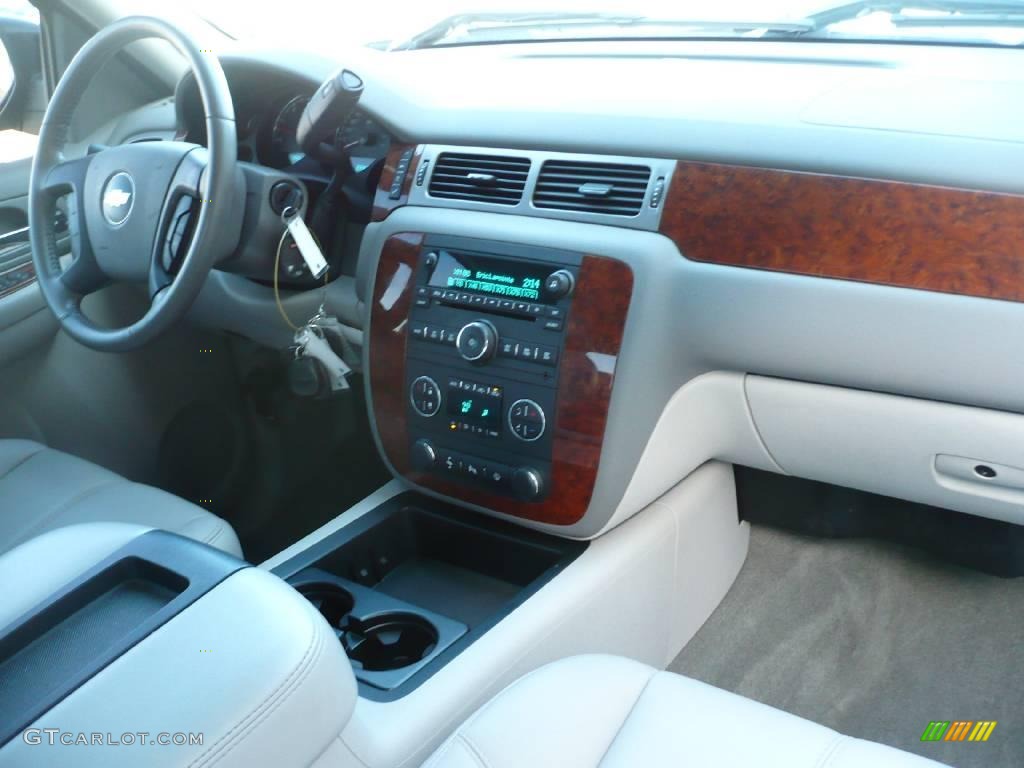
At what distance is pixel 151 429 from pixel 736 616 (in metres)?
1.44

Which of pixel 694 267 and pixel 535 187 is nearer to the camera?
pixel 694 267

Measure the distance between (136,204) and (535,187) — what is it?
0.71m

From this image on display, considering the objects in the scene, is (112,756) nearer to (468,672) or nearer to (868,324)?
(468,672)

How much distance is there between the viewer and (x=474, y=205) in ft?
5.08

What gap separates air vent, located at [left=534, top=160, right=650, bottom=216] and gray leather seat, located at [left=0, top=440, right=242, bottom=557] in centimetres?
79

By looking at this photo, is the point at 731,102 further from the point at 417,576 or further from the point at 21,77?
the point at 21,77

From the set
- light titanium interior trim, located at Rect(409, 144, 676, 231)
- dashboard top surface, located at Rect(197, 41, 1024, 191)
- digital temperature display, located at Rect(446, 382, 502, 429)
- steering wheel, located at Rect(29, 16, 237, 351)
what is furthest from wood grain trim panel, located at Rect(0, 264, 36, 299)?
digital temperature display, located at Rect(446, 382, 502, 429)

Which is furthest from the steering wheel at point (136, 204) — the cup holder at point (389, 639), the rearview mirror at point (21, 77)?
the rearview mirror at point (21, 77)

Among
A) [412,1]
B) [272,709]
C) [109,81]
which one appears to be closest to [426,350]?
[272,709]

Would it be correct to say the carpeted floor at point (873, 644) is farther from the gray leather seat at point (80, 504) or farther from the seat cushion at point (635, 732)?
the gray leather seat at point (80, 504)

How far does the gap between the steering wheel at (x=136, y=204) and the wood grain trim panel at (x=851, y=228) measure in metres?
0.72

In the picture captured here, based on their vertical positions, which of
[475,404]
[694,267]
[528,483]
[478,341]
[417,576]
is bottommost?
[417,576]

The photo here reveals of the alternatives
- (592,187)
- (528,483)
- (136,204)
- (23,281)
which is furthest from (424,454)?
(23,281)

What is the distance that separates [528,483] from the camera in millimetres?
1496
